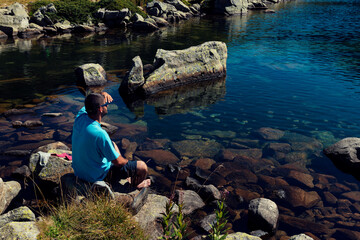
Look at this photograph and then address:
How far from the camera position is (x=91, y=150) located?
6.63 metres

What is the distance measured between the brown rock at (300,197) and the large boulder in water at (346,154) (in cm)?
245

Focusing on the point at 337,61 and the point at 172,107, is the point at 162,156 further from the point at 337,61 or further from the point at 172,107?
the point at 337,61

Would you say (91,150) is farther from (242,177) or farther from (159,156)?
(242,177)

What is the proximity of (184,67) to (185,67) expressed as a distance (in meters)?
0.09

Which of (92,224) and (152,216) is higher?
(92,224)

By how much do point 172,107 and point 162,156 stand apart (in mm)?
5911

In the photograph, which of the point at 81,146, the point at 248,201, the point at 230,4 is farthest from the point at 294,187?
the point at 230,4

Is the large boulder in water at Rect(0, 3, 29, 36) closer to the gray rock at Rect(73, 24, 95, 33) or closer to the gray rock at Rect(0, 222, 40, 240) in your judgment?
the gray rock at Rect(73, 24, 95, 33)

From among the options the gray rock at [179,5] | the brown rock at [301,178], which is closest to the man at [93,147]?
the brown rock at [301,178]

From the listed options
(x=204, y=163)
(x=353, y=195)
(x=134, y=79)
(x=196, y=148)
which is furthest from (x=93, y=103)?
(x=134, y=79)

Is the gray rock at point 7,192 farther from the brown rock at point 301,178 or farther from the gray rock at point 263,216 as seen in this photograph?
the brown rock at point 301,178

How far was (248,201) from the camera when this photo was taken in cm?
881

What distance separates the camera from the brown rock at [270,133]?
12.8 metres

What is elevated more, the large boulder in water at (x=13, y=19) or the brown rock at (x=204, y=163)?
the large boulder in water at (x=13, y=19)
